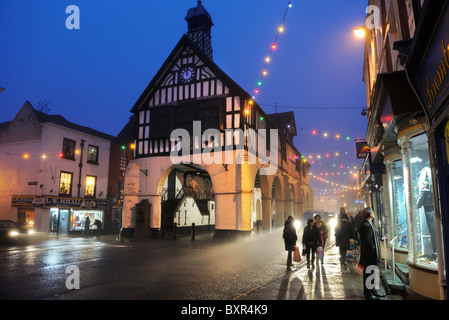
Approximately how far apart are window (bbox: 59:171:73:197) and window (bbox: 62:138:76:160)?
1398 mm

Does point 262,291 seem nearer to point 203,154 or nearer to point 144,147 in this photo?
point 203,154

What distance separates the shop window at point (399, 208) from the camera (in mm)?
8672

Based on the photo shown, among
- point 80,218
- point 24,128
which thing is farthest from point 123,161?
point 24,128

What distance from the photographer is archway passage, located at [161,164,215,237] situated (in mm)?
22422

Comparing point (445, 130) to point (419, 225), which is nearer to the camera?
point (445, 130)

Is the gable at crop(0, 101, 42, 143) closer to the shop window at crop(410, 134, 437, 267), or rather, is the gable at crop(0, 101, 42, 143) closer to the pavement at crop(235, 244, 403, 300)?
the pavement at crop(235, 244, 403, 300)

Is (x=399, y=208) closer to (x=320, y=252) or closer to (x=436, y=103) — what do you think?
(x=320, y=252)

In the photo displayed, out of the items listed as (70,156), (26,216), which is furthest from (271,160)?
(26,216)

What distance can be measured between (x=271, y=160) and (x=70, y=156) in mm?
16541

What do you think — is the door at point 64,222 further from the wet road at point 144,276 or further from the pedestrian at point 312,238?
the pedestrian at point 312,238

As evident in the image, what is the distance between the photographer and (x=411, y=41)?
5301 millimetres

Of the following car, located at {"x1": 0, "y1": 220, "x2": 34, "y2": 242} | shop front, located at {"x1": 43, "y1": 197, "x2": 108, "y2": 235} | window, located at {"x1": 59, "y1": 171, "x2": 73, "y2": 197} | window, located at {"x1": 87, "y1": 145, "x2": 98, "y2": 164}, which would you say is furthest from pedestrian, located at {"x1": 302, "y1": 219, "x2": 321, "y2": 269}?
window, located at {"x1": 87, "y1": 145, "x2": 98, "y2": 164}

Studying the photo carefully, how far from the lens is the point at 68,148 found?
24656 mm

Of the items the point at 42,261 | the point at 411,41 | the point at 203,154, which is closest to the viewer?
the point at 411,41
